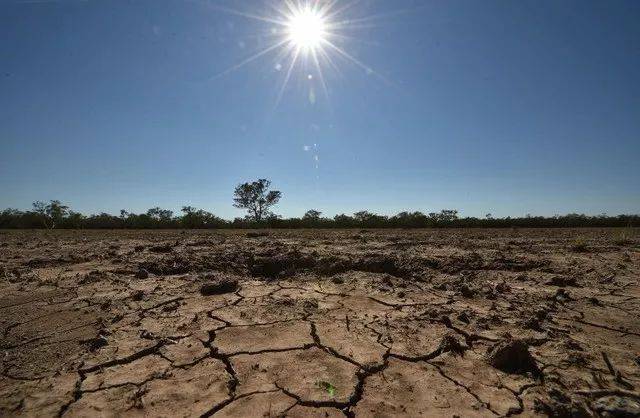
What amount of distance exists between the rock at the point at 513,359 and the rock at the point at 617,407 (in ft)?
1.23

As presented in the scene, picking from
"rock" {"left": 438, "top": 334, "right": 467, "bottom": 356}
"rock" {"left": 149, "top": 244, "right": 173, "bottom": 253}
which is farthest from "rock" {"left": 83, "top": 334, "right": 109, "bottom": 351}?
"rock" {"left": 149, "top": 244, "right": 173, "bottom": 253}

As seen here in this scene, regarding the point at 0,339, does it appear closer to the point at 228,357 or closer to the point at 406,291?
the point at 228,357

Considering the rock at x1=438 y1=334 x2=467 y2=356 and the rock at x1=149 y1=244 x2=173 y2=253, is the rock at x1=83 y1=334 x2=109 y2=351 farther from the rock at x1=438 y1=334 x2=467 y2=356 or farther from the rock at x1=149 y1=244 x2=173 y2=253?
the rock at x1=149 y1=244 x2=173 y2=253

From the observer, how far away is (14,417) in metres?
1.62

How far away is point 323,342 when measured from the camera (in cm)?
244

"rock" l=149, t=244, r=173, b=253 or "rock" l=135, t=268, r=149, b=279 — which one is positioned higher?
"rock" l=149, t=244, r=173, b=253

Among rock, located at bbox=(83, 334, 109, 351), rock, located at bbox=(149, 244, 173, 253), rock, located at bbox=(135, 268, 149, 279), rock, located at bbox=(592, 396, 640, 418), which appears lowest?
rock, located at bbox=(592, 396, 640, 418)

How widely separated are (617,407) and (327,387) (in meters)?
1.32

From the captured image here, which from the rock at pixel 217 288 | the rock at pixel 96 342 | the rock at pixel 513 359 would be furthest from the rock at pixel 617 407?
the rock at pixel 217 288

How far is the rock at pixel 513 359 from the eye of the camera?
201 centimetres

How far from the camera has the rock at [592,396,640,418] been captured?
1.51 meters

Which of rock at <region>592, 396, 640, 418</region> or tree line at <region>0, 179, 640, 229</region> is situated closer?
rock at <region>592, 396, 640, 418</region>

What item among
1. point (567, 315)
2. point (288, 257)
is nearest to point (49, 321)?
point (288, 257)

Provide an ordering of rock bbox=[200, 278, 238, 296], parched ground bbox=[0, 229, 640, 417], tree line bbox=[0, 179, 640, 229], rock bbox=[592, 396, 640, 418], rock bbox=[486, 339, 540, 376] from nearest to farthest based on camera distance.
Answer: rock bbox=[592, 396, 640, 418], parched ground bbox=[0, 229, 640, 417], rock bbox=[486, 339, 540, 376], rock bbox=[200, 278, 238, 296], tree line bbox=[0, 179, 640, 229]
